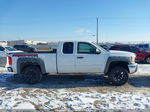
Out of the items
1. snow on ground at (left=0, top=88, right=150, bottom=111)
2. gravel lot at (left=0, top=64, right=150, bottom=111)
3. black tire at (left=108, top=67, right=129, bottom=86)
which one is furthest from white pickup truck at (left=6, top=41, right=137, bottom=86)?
snow on ground at (left=0, top=88, right=150, bottom=111)

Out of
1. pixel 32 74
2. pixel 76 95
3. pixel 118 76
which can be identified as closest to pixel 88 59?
pixel 118 76

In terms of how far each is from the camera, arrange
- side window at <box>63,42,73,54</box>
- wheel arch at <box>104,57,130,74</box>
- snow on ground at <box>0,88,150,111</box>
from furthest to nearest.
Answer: side window at <box>63,42,73,54</box> < wheel arch at <box>104,57,130,74</box> < snow on ground at <box>0,88,150,111</box>

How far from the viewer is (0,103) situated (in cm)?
452

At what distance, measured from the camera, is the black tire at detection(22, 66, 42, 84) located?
635 centimetres

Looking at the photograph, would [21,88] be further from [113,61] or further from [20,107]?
[113,61]

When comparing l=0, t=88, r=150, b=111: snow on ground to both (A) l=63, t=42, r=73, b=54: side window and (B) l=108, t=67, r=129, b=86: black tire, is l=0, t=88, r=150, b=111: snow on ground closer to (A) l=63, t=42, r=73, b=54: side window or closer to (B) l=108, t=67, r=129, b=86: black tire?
(B) l=108, t=67, r=129, b=86: black tire

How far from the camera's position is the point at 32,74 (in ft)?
21.0

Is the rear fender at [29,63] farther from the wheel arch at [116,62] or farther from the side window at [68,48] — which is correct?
the wheel arch at [116,62]

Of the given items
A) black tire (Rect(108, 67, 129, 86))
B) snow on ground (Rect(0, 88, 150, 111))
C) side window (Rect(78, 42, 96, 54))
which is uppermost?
side window (Rect(78, 42, 96, 54))

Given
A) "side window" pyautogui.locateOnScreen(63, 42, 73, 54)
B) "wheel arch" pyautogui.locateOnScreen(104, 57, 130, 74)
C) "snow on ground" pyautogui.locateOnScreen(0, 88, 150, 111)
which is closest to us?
"snow on ground" pyautogui.locateOnScreen(0, 88, 150, 111)

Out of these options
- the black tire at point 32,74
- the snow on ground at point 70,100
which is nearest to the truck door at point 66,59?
the black tire at point 32,74

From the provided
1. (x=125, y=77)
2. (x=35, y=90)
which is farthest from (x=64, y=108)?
(x=125, y=77)

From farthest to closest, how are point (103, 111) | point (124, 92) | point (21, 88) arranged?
1. point (21, 88)
2. point (124, 92)
3. point (103, 111)

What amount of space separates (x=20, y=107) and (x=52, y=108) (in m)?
0.93
